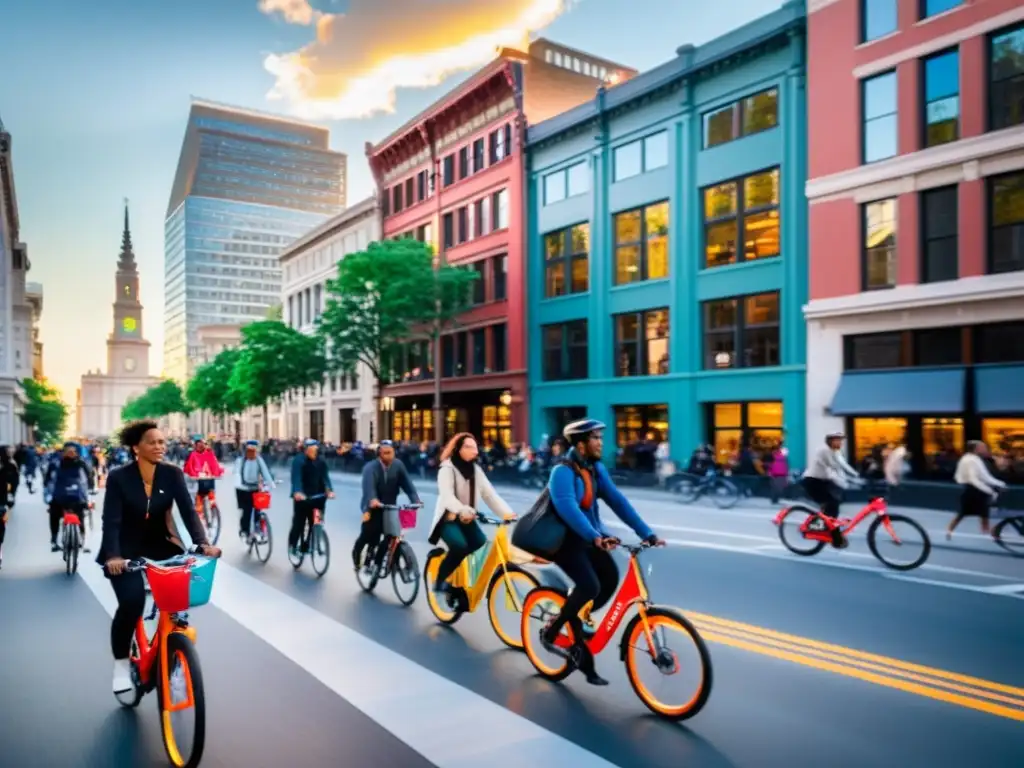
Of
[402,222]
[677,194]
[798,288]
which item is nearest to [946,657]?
[798,288]

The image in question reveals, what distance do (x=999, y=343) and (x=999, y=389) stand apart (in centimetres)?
119

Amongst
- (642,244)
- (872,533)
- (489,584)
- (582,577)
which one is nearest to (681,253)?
(642,244)

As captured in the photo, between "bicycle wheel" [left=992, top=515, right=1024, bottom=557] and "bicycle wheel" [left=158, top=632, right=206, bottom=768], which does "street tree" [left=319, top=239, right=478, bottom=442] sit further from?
"bicycle wheel" [left=158, top=632, right=206, bottom=768]

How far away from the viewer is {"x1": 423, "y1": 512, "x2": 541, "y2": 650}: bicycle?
7.51 meters

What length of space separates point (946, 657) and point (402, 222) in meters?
45.0

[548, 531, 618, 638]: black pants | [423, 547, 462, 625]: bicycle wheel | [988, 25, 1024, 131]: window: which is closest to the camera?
[548, 531, 618, 638]: black pants

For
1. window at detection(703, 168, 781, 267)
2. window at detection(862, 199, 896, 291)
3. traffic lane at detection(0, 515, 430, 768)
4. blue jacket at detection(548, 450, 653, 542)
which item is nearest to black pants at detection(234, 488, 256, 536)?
traffic lane at detection(0, 515, 430, 768)

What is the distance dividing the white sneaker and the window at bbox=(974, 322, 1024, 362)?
2144cm

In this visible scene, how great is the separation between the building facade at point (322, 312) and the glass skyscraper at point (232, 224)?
99.1 metres

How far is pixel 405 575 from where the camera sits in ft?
31.2

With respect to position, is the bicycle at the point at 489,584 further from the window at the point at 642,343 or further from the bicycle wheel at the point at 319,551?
the window at the point at 642,343

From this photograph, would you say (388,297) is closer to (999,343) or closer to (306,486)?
(999,343)

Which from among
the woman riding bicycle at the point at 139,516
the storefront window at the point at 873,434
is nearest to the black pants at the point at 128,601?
the woman riding bicycle at the point at 139,516

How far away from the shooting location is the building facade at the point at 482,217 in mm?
39156
